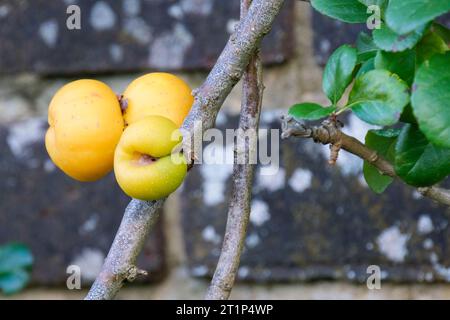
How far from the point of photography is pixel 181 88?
1.31 feet

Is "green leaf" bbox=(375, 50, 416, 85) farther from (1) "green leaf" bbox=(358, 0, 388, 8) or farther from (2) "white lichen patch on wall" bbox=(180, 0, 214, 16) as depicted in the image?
(2) "white lichen patch on wall" bbox=(180, 0, 214, 16)

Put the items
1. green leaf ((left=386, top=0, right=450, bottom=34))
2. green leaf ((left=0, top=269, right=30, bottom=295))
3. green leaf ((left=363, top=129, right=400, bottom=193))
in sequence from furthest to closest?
1. green leaf ((left=0, top=269, right=30, bottom=295))
2. green leaf ((left=363, top=129, right=400, bottom=193))
3. green leaf ((left=386, top=0, right=450, bottom=34))

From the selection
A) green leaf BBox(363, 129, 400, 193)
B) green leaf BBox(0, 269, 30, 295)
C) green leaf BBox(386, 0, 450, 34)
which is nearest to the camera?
green leaf BBox(386, 0, 450, 34)

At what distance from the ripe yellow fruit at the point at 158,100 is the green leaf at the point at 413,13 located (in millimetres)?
121

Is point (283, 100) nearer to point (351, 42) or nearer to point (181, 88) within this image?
point (351, 42)

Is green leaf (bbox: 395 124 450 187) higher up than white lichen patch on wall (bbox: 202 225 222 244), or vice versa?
green leaf (bbox: 395 124 450 187)

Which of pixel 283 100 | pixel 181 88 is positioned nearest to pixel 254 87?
pixel 181 88

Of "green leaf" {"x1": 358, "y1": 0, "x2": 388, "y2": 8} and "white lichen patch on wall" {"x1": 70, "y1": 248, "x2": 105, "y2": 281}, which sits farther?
"white lichen patch on wall" {"x1": 70, "y1": 248, "x2": 105, "y2": 281}

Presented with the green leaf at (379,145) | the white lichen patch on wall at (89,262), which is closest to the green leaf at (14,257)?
the white lichen patch on wall at (89,262)

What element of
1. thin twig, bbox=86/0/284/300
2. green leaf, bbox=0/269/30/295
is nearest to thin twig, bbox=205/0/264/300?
thin twig, bbox=86/0/284/300

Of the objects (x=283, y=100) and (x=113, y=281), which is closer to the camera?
(x=113, y=281)

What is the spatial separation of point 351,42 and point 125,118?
34 centimetres

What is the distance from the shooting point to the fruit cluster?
353 millimetres

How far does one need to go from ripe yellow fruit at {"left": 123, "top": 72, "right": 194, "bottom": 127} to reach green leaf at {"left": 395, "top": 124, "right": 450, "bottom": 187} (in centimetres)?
11
